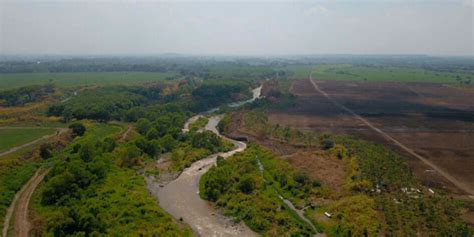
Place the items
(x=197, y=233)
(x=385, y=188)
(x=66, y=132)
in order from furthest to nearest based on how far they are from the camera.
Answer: (x=66, y=132) < (x=385, y=188) < (x=197, y=233)

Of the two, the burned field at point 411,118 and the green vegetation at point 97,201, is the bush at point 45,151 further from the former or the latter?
the burned field at point 411,118

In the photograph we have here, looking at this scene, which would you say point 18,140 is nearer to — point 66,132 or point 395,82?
point 66,132

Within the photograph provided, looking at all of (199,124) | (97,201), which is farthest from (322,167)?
(199,124)

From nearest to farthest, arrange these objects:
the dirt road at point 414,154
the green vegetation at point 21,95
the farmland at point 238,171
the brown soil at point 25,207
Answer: the brown soil at point 25,207, the farmland at point 238,171, the dirt road at point 414,154, the green vegetation at point 21,95

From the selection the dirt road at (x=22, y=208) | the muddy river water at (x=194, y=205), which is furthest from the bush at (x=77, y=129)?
the muddy river water at (x=194, y=205)

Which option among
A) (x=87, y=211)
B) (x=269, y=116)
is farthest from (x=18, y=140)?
(x=269, y=116)
